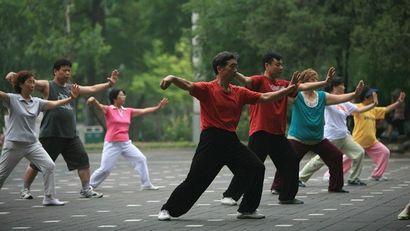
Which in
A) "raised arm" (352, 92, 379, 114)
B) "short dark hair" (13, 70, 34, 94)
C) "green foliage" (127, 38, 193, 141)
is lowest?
"green foliage" (127, 38, 193, 141)

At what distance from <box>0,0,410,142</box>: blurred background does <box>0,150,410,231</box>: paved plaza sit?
2702mm

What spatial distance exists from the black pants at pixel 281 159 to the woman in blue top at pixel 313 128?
1.66 meters

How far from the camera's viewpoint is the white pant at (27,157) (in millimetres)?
13414

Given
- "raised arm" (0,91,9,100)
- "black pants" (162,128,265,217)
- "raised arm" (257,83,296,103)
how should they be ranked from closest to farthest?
1. "black pants" (162,128,265,217)
2. "raised arm" (257,83,296,103)
3. "raised arm" (0,91,9,100)

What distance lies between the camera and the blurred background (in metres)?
29.2

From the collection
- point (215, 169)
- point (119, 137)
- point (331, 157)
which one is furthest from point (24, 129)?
point (331, 157)

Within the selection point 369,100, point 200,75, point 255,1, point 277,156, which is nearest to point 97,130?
point 200,75

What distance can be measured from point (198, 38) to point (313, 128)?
20740 mm

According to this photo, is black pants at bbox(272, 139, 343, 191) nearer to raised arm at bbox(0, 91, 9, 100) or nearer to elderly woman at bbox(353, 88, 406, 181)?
elderly woman at bbox(353, 88, 406, 181)

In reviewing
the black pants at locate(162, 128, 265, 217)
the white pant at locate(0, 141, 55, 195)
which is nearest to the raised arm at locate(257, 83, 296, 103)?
the black pants at locate(162, 128, 265, 217)

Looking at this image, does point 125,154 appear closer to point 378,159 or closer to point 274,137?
point 274,137

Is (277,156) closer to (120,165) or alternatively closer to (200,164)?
(200,164)

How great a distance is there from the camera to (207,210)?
42.2ft

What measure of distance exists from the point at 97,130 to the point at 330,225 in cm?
3592
